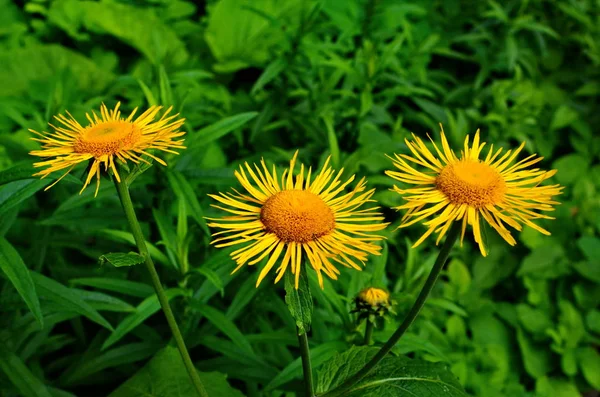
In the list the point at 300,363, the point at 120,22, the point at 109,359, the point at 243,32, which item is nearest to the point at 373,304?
the point at 300,363

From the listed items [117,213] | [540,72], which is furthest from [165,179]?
[540,72]

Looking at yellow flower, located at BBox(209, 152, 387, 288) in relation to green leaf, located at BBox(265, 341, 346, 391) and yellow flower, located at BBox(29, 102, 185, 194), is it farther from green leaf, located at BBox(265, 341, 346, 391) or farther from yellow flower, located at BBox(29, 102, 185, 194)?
green leaf, located at BBox(265, 341, 346, 391)

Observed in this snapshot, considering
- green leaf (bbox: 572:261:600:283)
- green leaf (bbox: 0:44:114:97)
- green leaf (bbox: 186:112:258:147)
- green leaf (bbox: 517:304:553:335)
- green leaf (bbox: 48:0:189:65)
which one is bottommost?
green leaf (bbox: 517:304:553:335)

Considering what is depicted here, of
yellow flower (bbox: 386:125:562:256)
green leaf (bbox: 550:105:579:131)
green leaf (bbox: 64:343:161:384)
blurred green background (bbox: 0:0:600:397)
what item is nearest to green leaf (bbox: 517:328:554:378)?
blurred green background (bbox: 0:0:600:397)

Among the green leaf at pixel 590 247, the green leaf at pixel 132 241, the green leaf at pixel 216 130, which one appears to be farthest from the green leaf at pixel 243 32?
the green leaf at pixel 590 247

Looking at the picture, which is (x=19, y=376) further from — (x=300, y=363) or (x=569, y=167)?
(x=569, y=167)
